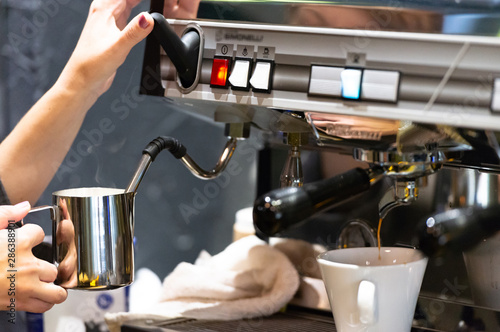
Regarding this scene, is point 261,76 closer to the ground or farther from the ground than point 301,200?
farther from the ground

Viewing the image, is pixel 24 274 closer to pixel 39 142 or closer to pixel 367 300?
pixel 39 142

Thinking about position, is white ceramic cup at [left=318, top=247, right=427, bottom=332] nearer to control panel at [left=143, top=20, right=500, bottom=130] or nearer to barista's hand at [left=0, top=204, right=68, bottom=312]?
control panel at [left=143, top=20, right=500, bottom=130]

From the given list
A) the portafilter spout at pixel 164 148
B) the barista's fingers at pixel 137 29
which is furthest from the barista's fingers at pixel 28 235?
the barista's fingers at pixel 137 29

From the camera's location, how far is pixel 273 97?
53cm

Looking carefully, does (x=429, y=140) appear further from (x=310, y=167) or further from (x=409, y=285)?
(x=310, y=167)

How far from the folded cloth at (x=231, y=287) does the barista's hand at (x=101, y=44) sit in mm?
275

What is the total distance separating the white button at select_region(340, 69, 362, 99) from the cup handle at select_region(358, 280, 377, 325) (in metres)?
0.17

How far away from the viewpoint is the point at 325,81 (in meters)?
0.50

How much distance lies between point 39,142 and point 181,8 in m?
0.28

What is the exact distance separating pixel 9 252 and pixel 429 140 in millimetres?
422

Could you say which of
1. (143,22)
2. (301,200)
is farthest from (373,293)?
(143,22)

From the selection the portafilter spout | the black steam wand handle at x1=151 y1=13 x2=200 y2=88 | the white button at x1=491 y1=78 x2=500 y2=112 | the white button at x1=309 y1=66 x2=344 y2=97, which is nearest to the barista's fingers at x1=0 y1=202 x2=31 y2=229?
the portafilter spout

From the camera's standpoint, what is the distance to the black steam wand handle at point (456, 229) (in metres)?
0.64

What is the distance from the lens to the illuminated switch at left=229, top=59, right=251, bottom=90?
54 cm
